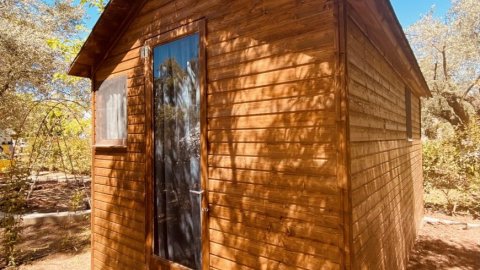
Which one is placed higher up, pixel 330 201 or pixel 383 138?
pixel 383 138

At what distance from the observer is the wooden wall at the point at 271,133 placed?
2.89 meters

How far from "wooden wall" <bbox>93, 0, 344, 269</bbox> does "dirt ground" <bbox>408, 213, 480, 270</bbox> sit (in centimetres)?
471

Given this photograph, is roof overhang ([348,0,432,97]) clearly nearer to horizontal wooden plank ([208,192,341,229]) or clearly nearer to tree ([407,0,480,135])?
Result: horizontal wooden plank ([208,192,341,229])

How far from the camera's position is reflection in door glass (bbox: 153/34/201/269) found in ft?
13.3

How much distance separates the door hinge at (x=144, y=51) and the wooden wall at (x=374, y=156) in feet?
9.93

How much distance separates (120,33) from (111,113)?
55.0 inches

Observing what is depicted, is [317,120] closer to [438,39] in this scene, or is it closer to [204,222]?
[204,222]

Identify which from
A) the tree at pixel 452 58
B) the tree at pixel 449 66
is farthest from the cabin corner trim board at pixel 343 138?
the tree at pixel 452 58

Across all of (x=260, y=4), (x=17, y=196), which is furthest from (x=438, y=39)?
(x=17, y=196)

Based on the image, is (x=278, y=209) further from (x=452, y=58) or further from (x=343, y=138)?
(x=452, y=58)

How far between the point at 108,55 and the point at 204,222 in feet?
12.1

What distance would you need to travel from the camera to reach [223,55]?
12.3 feet

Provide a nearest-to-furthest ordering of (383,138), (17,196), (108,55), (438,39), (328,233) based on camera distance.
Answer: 1. (328,233)
2. (383,138)
3. (108,55)
4. (17,196)
5. (438,39)

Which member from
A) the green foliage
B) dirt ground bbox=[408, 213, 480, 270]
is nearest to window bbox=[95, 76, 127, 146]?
dirt ground bbox=[408, 213, 480, 270]
